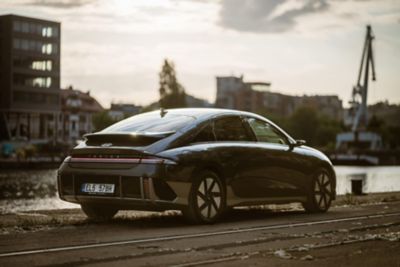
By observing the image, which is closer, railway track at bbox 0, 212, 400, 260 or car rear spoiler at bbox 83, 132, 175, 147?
railway track at bbox 0, 212, 400, 260

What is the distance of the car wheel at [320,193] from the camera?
40.2 ft

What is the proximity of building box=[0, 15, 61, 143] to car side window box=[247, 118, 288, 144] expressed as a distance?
4524 inches

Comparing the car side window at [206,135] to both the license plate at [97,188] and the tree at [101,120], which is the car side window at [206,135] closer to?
the license plate at [97,188]

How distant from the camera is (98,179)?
380 inches

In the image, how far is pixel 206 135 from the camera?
33.7ft

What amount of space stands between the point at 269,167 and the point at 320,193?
1.61 metres

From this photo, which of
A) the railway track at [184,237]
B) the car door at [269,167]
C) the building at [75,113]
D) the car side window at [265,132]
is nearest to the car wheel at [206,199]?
the car door at [269,167]

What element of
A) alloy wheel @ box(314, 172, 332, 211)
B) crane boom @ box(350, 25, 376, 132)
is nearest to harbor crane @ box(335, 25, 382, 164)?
crane boom @ box(350, 25, 376, 132)

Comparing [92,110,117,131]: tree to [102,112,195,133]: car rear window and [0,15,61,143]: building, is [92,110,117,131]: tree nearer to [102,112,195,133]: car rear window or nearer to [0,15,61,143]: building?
[0,15,61,143]: building

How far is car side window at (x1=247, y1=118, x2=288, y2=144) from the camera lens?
11.3 meters

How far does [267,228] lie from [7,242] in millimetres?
3149

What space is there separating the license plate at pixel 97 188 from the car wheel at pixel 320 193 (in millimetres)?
3852

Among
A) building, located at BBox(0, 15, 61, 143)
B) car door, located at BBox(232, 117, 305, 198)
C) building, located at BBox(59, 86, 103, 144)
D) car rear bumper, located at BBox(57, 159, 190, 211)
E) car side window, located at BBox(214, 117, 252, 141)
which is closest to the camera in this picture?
car rear bumper, located at BBox(57, 159, 190, 211)

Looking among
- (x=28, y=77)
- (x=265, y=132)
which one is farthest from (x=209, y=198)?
(x=28, y=77)
